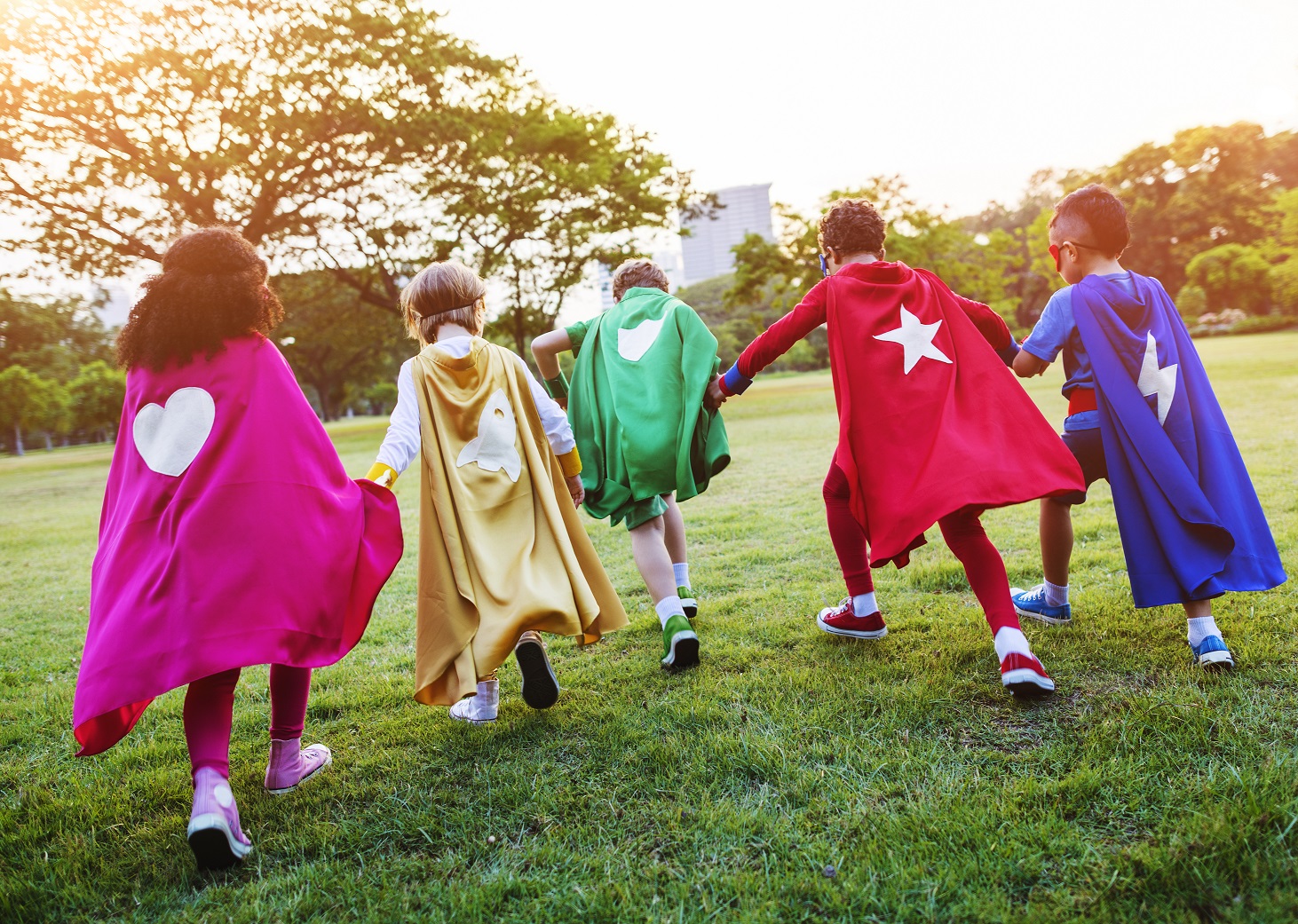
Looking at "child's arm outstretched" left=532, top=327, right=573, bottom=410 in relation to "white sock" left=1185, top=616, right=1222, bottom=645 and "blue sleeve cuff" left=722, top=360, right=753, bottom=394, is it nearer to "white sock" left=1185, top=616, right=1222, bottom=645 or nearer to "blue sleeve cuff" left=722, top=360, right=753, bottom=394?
"blue sleeve cuff" left=722, top=360, right=753, bottom=394

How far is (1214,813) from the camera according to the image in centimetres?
205

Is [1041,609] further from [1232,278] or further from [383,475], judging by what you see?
[1232,278]

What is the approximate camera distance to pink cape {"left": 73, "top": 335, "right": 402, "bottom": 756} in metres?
2.36

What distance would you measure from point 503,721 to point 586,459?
129 cm

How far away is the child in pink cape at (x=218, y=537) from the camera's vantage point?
2361 millimetres

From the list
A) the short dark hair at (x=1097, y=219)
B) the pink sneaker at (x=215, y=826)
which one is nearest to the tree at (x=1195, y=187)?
the short dark hair at (x=1097, y=219)

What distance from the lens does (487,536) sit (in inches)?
121

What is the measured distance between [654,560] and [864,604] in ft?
3.14

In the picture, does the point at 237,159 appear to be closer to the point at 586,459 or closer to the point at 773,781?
the point at 586,459

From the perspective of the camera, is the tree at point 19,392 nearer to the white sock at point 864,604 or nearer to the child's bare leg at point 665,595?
the child's bare leg at point 665,595

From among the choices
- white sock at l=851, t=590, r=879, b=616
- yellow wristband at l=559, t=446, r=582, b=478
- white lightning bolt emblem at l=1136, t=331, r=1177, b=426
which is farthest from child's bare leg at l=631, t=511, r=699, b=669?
white lightning bolt emblem at l=1136, t=331, r=1177, b=426

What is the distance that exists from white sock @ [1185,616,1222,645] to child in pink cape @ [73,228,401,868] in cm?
291

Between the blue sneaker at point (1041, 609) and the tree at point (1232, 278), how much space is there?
5692 cm

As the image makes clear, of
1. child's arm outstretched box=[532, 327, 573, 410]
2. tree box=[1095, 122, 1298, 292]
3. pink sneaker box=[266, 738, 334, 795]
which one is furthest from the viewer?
tree box=[1095, 122, 1298, 292]
